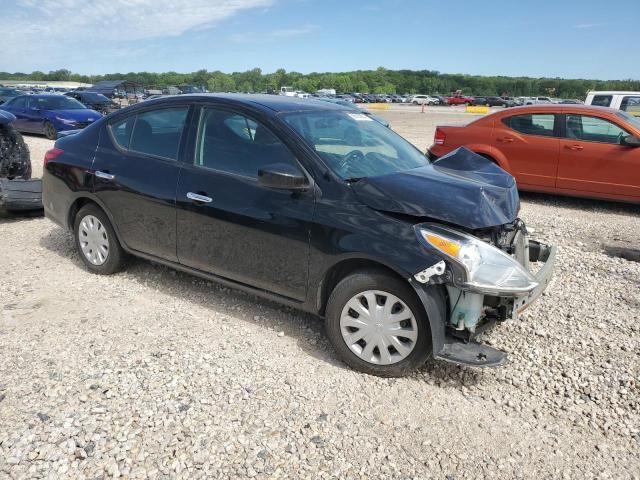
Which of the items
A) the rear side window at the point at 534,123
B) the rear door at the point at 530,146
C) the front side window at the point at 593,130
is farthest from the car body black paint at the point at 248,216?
Result: the front side window at the point at 593,130

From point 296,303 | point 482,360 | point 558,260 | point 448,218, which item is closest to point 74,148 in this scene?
point 296,303

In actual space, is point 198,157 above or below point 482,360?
above

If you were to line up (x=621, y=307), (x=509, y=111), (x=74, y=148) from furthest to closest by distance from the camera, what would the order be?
(x=509, y=111) → (x=74, y=148) → (x=621, y=307)

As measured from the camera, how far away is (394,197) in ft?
10.6

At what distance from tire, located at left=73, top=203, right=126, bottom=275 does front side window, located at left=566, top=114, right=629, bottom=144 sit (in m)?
6.77

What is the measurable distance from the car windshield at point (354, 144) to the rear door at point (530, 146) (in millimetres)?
4487

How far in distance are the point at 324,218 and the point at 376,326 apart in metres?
0.76

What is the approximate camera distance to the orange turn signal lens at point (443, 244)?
117 inches

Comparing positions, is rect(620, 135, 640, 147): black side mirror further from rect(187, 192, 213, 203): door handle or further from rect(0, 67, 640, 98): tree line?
rect(0, 67, 640, 98): tree line

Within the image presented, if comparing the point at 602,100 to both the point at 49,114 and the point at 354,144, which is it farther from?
the point at 49,114

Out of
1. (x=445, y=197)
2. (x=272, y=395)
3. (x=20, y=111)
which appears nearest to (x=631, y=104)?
(x=445, y=197)

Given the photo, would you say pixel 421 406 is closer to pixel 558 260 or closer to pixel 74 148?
pixel 558 260

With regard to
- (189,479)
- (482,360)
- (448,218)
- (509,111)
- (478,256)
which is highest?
(509,111)

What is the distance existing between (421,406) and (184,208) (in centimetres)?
227
